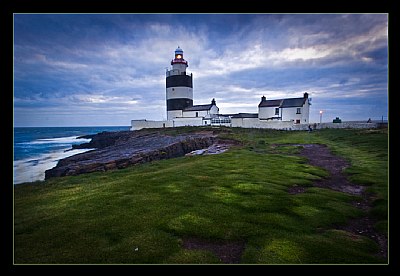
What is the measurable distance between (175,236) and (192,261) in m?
0.98

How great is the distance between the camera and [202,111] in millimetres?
46125

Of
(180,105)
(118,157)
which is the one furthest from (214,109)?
(118,157)

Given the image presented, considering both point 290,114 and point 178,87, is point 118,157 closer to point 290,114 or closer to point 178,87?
point 178,87

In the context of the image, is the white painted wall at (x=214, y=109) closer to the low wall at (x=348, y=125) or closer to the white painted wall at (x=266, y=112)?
the white painted wall at (x=266, y=112)

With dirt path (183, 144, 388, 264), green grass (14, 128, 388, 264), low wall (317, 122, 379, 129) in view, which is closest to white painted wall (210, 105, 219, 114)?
low wall (317, 122, 379, 129)

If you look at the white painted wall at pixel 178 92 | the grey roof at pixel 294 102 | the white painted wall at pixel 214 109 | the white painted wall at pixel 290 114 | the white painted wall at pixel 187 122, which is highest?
the white painted wall at pixel 178 92

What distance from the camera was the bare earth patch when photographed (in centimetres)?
457

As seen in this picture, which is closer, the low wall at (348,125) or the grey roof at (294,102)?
the low wall at (348,125)

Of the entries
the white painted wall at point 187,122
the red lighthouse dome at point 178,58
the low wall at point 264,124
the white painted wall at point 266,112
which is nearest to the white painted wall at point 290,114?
the white painted wall at point 266,112

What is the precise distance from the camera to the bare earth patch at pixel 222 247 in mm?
4566

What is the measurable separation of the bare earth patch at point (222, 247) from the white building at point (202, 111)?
40.2 meters
